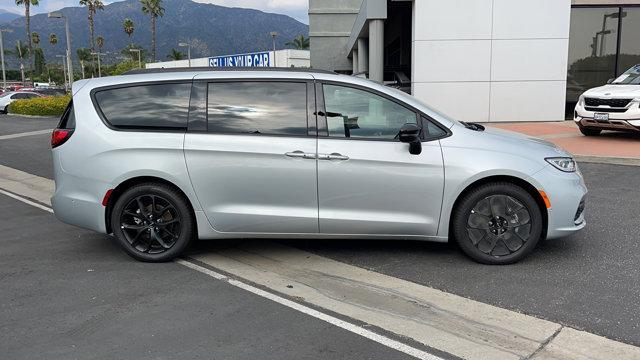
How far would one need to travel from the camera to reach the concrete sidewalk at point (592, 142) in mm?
9992

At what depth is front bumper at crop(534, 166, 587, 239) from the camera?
4.76 metres

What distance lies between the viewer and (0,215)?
7.27m

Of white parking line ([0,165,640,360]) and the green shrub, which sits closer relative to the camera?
white parking line ([0,165,640,360])

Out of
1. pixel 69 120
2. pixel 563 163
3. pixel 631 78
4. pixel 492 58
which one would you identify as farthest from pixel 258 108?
pixel 492 58

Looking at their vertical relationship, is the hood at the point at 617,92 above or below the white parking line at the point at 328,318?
above

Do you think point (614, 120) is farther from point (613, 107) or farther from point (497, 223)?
point (497, 223)

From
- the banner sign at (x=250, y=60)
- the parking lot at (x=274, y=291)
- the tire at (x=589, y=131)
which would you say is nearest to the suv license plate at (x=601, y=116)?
the tire at (x=589, y=131)

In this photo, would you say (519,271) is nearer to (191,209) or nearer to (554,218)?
(554,218)

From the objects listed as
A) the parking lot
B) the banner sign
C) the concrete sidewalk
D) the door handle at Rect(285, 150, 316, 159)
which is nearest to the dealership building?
the concrete sidewalk

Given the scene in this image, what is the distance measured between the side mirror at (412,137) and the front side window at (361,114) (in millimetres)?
146

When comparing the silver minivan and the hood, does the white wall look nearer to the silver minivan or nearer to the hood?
the hood

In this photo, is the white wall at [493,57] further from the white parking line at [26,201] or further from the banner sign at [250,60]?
the banner sign at [250,60]

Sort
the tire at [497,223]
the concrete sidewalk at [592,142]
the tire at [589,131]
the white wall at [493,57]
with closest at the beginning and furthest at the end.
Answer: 1. the tire at [497,223]
2. the concrete sidewalk at [592,142]
3. the tire at [589,131]
4. the white wall at [493,57]

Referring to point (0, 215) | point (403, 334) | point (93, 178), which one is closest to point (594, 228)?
point (403, 334)
